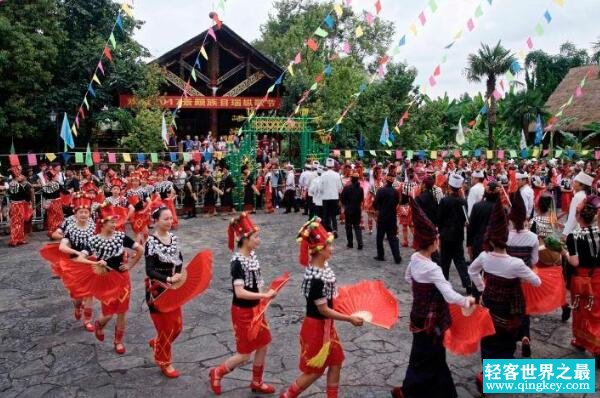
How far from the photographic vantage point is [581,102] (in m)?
29.0

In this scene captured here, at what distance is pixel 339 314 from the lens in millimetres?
3988

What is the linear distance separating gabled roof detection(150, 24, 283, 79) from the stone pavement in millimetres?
16256

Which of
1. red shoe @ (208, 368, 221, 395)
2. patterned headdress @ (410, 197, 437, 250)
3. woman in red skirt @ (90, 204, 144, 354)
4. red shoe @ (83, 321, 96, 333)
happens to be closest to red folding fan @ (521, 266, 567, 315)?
patterned headdress @ (410, 197, 437, 250)

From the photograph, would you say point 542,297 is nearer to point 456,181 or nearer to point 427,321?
point 427,321

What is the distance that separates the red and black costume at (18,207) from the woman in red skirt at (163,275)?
817cm

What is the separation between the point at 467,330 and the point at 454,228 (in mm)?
3437

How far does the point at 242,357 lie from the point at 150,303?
Result: 3.54ft

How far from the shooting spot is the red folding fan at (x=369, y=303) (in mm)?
4168

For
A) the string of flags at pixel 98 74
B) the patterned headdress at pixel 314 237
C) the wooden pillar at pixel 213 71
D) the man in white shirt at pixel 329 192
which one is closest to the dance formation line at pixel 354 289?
the patterned headdress at pixel 314 237

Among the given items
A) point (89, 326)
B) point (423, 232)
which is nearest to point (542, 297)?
point (423, 232)

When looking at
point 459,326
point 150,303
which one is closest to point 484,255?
point 459,326

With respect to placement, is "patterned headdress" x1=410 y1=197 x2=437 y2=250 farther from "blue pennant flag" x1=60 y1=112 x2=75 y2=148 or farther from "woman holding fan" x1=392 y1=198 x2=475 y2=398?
"blue pennant flag" x1=60 y1=112 x2=75 y2=148

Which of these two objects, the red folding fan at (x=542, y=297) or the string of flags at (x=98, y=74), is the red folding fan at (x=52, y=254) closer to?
the red folding fan at (x=542, y=297)

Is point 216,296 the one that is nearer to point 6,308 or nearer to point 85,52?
point 6,308
